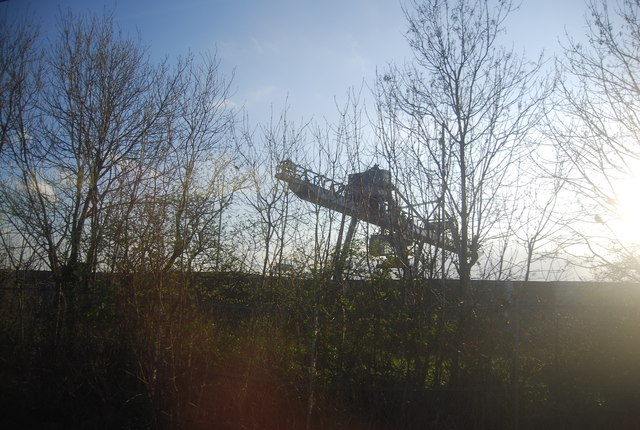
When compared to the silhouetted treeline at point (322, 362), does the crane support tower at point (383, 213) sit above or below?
above

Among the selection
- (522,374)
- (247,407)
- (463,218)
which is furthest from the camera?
(463,218)

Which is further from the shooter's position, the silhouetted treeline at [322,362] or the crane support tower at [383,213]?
the crane support tower at [383,213]

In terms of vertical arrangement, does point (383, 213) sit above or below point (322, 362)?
above

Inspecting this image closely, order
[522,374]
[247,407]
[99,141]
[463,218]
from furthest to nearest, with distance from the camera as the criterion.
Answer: [99,141]
[463,218]
[522,374]
[247,407]

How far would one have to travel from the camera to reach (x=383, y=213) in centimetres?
784

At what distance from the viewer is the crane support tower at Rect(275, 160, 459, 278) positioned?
7352 millimetres

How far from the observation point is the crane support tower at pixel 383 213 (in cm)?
735

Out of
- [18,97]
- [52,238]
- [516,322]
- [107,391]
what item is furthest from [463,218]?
[18,97]

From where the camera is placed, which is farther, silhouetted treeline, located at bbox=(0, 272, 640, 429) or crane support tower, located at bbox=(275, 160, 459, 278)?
crane support tower, located at bbox=(275, 160, 459, 278)

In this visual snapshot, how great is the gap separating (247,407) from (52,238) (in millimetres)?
4644

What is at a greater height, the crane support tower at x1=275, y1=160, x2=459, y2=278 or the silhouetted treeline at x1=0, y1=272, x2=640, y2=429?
the crane support tower at x1=275, y1=160, x2=459, y2=278

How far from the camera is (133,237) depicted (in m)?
6.09

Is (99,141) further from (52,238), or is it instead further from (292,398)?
(292,398)

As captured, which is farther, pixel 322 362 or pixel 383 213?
pixel 383 213
